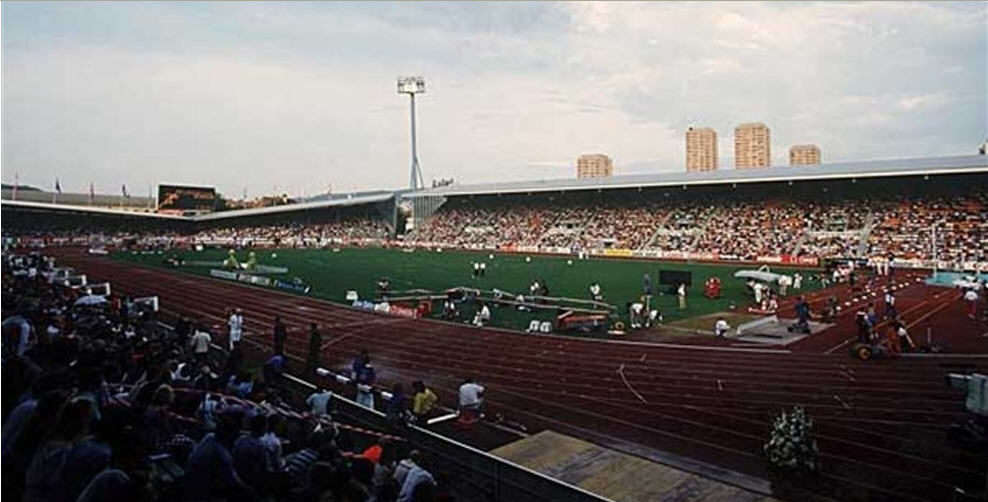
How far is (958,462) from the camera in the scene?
8.30m

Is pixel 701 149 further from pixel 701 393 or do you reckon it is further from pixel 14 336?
pixel 14 336

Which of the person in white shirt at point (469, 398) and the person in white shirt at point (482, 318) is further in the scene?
the person in white shirt at point (482, 318)

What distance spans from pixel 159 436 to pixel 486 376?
317 inches

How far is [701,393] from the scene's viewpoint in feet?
38.4

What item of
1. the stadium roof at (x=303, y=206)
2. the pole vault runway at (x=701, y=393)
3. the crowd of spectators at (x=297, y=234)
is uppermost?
the stadium roof at (x=303, y=206)

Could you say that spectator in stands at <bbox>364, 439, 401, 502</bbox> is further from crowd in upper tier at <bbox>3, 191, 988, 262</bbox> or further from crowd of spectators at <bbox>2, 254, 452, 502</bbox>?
crowd in upper tier at <bbox>3, 191, 988, 262</bbox>

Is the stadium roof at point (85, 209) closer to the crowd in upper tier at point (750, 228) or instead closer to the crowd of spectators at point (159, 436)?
the crowd of spectators at point (159, 436)

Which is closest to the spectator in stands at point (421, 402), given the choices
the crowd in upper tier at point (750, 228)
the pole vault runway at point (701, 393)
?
the pole vault runway at point (701, 393)

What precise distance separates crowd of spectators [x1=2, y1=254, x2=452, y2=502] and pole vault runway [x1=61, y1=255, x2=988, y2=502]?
13.1 ft

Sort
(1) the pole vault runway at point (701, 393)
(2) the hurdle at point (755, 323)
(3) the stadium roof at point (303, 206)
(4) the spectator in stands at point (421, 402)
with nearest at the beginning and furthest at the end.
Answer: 1. (1) the pole vault runway at point (701, 393)
2. (4) the spectator in stands at point (421, 402)
3. (2) the hurdle at point (755, 323)
4. (3) the stadium roof at point (303, 206)

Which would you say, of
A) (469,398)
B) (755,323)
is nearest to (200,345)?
(469,398)

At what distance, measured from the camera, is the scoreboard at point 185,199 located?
43844 millimetres

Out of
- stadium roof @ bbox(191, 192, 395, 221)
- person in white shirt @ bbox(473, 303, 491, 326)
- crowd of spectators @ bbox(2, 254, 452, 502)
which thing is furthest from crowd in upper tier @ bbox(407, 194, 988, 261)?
crowd of spectators @ bbox(2, 254, 452, 502)

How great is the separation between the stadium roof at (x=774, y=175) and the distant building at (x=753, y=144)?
2666 centimetres
